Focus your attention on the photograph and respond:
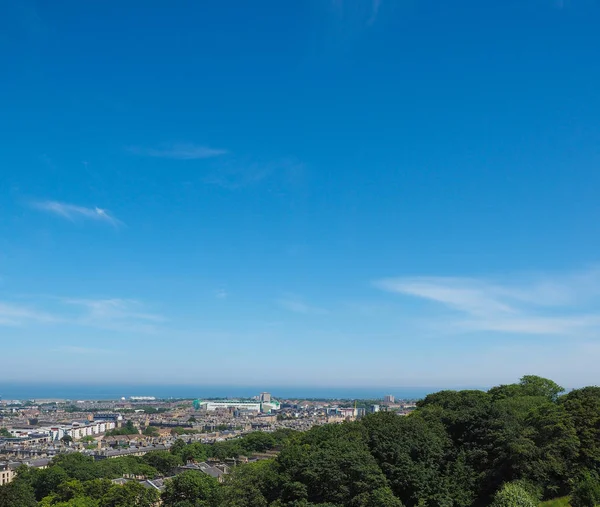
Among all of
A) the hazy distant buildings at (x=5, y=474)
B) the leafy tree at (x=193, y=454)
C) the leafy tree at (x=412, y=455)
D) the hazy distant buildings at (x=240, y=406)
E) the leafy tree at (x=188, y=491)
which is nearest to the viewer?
the leafy tree at (x=412, y=455)

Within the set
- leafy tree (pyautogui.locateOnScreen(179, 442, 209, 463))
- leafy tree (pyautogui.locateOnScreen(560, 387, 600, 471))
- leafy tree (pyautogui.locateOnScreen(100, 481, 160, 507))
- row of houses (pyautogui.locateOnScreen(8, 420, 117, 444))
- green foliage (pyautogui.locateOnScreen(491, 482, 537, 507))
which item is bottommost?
row of houses (pyautogui.locateOnScreen(8, 420, 117, 444))

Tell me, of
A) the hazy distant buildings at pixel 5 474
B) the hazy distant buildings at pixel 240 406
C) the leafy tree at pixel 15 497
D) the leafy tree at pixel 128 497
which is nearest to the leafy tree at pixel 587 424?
the leafy tree at pixel 128 497

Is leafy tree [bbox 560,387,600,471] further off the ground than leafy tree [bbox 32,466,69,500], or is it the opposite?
Result: leafy tree [bbox 560,387,600,471]

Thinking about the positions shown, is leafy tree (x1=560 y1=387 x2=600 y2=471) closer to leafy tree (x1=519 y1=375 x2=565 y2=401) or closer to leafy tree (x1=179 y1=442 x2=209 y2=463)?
leafy tree (x1=519 y1=375 x2=565 y2=401)

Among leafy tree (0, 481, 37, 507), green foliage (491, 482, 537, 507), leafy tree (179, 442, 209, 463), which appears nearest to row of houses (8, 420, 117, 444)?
leafy tree (179, 442, 209, 463)

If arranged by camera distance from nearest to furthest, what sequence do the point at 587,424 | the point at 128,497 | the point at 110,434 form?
the point at 587,424
the point at 128,497
the point at 110,434

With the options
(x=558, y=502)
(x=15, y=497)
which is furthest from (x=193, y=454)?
(x=558, y=502)

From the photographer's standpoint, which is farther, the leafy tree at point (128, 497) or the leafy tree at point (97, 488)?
the leafy tree at point (97, 488)

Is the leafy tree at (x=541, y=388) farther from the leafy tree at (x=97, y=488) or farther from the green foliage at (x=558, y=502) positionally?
the leafy tree at (x=97, y=488)

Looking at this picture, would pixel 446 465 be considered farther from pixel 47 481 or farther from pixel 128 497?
pixel 47 481
